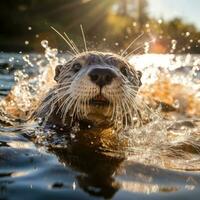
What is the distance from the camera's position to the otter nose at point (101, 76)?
450 cm

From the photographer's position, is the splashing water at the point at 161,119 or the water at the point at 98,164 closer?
the water at the point at 98,164

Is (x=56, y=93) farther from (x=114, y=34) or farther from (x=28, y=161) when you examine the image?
(x=114, y=34)

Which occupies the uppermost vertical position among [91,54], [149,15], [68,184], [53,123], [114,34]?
[149,15]

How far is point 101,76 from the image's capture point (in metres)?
4.51

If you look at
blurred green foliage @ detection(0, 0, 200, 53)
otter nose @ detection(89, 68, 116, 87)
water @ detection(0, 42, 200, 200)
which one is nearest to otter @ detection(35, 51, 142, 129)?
otter nose @ detection(89, 68, 116, 87)

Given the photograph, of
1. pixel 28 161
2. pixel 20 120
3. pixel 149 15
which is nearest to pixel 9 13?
pixel 149 15

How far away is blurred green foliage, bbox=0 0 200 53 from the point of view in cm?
3039

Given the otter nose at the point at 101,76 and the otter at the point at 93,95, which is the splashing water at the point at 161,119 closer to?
the otter at the point at 93,95

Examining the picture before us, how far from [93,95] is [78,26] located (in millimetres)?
30618

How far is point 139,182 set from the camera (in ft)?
12.0

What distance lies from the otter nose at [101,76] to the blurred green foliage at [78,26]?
70.1ft

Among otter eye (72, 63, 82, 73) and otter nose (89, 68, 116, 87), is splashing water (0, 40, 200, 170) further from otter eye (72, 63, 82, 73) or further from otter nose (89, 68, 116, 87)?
otter eye (72, 63, 82, 73)

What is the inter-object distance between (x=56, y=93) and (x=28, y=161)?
5.48 feet

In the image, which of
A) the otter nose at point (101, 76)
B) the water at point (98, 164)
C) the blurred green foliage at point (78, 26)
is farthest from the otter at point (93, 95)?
the blurred green foliage at point (78, 26)
